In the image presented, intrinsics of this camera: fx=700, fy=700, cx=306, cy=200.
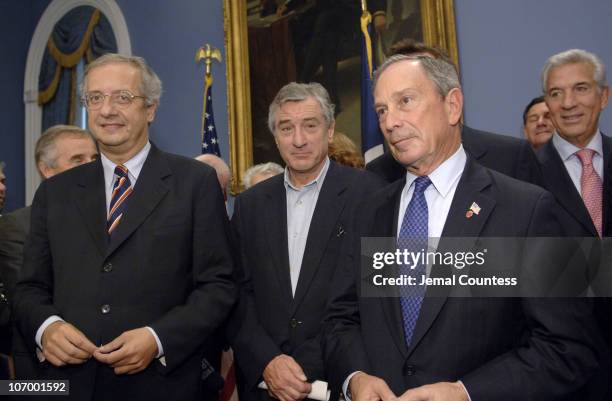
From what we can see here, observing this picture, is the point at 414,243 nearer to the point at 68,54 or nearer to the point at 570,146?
the point at 570,146

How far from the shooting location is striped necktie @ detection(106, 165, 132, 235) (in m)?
2.68

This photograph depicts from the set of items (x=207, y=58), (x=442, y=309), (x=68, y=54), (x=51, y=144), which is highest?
(x=68, y=54)

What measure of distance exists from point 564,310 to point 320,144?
1.58 metres

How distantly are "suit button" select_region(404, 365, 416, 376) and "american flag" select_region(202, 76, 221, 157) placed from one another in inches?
198

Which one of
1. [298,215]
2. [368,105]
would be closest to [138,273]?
[298,215]

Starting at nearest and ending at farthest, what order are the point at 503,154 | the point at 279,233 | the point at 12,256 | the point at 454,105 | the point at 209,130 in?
the point at 454,105 < the point at 503,154 < the point at 279,233 < the point at 12,256 < the point at 209,130

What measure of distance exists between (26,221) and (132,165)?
3.54 feet

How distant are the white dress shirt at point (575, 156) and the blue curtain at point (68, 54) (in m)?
6.60

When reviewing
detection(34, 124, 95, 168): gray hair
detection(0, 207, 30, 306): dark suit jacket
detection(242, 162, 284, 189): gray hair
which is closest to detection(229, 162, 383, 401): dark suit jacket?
detection(0, 207, 30, 306): dark suit jacket

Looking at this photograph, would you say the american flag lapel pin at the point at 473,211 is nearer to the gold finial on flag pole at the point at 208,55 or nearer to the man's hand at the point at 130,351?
the man's hand at the point at 130,351

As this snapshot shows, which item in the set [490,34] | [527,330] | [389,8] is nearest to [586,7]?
[490,34]

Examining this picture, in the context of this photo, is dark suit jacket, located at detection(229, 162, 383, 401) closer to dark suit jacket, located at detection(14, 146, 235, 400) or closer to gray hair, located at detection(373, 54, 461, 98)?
dark suit jacket, located at detection(14, 146, 235, 400)

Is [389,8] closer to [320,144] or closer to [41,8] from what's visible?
[320,144]

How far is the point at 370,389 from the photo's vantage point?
2133mm
